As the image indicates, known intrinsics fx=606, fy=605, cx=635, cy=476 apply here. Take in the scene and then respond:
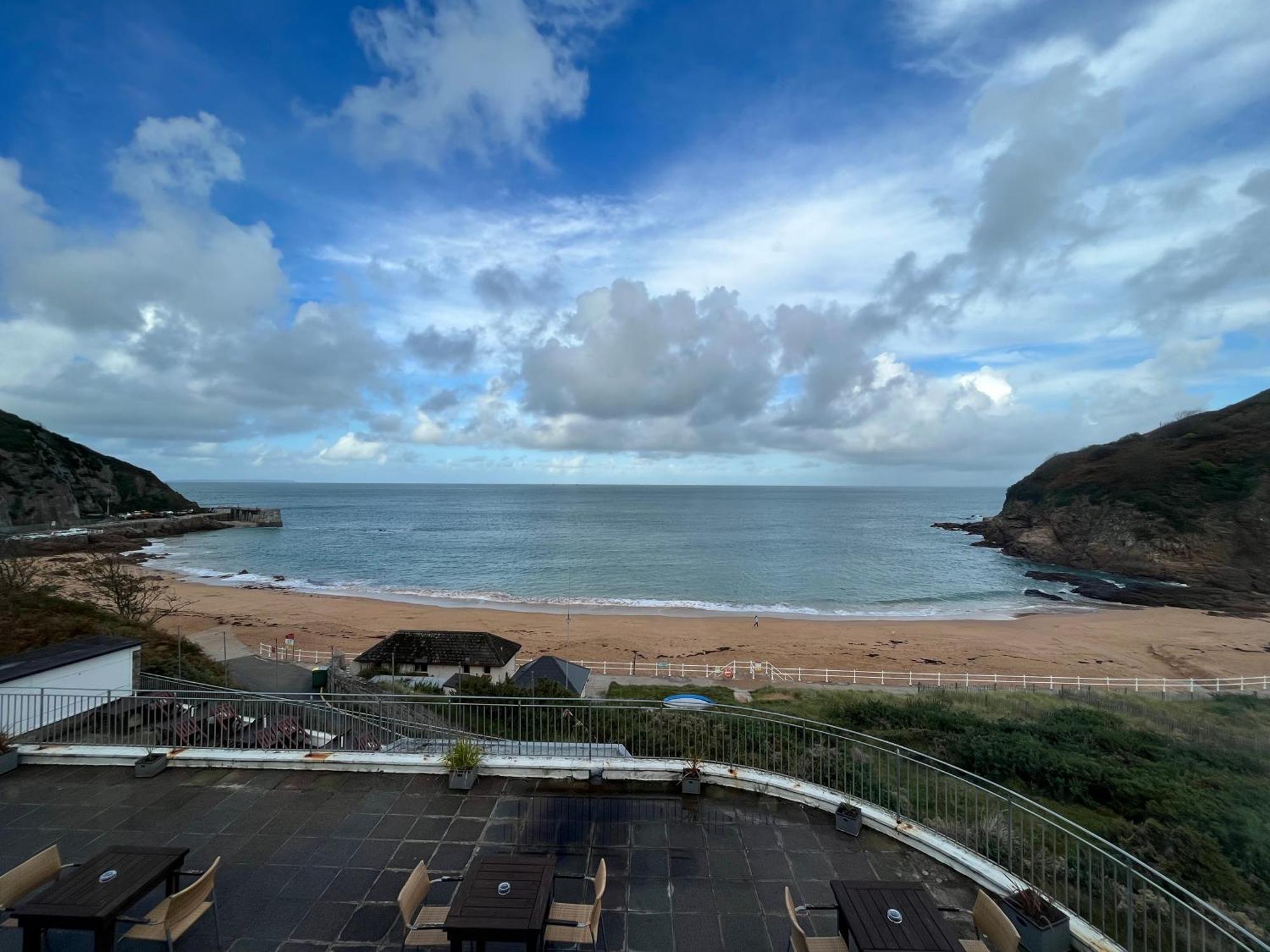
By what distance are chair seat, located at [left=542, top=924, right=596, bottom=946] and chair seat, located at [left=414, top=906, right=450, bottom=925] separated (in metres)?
0.77

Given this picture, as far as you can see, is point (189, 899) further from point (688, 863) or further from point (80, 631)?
point (80, 631)

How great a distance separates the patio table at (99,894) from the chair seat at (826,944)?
465cm

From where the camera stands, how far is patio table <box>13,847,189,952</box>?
4.00 m

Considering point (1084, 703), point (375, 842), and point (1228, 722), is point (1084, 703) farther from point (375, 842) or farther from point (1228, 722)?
point (375, 842)

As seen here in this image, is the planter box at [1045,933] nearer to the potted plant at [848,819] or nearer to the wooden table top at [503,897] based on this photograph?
the potted plant at [848,819]

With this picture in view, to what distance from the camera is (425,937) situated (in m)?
4.42

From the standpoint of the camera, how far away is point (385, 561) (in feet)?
209

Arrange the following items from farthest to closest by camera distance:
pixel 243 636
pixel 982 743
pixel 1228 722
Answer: pixel 243 636
pixel 1228 722
pixel 982 743

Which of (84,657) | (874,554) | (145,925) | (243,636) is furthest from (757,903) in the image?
(874,554)

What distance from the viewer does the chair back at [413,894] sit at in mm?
4211

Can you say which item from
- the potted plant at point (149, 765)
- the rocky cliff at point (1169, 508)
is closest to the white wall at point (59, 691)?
the potted plant at point (149, 765)

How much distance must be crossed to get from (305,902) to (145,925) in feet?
3.63

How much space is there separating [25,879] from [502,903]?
367 cm

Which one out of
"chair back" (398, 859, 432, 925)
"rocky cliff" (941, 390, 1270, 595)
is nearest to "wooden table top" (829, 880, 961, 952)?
"chair back" (398, 859, 432, 925)
